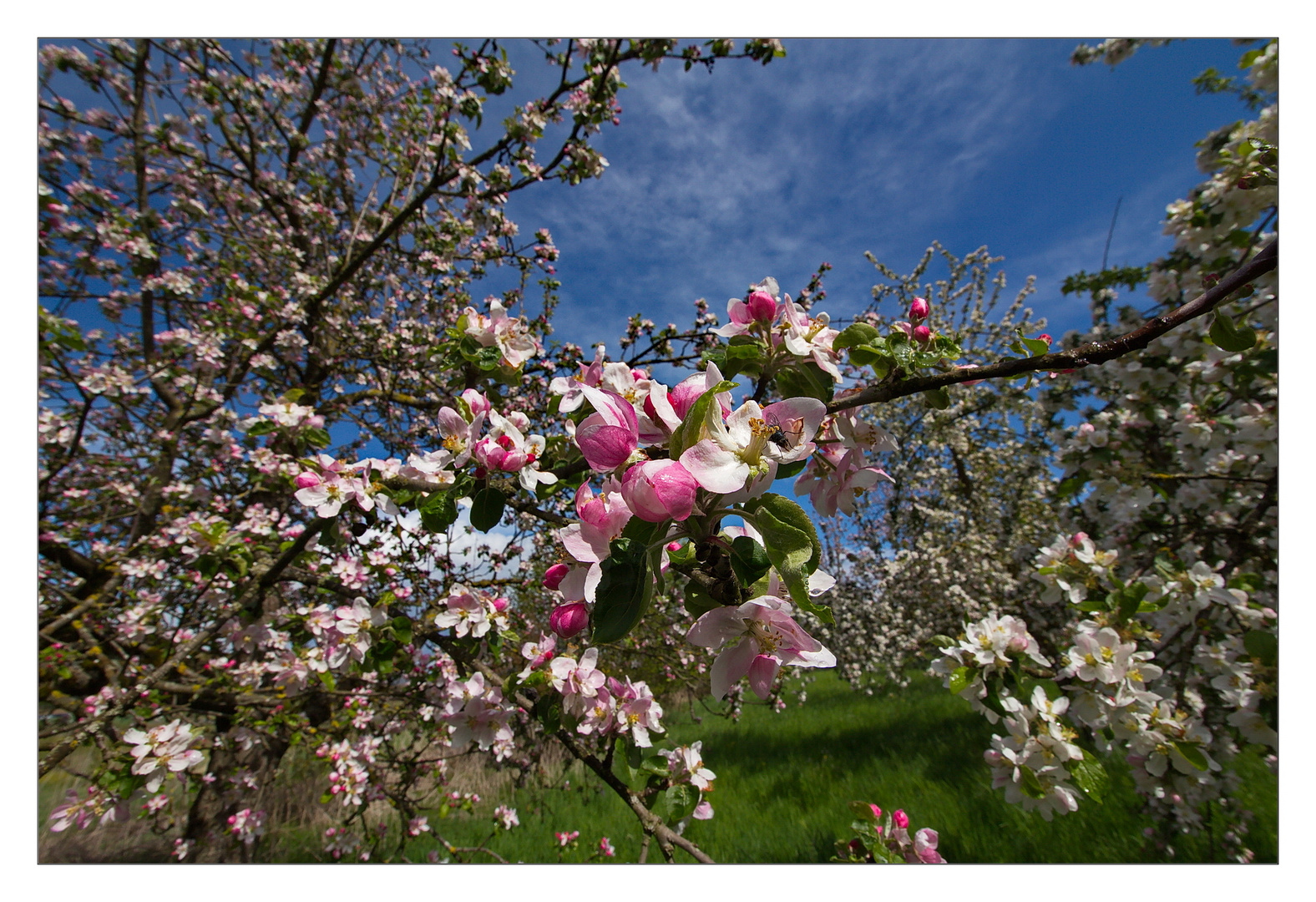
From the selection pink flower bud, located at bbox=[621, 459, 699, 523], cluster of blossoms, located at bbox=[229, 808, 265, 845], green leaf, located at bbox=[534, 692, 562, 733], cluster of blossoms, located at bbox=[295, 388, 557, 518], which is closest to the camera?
pink flower bud, located at bbox=[621, 459, 699, 523]

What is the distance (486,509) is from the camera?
107 cm

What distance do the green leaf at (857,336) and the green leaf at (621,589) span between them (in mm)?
583

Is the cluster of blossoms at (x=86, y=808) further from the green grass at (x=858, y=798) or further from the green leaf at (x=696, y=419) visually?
the green grass at (x=858, y=798)

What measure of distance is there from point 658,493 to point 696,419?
108 mm

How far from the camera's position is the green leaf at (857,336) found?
909 mm

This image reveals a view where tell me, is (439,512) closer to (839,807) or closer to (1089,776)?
Answer: (1089,776)

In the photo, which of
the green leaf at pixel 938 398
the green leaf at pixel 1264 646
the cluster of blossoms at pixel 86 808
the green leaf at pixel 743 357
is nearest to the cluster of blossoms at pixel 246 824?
the cluster of blossoms at pixel 86 808

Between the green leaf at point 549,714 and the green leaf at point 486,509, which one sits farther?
the green leaf at point 549,714

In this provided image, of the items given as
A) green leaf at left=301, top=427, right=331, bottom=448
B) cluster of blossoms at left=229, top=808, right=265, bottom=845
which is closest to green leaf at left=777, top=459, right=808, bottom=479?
green leaf at left=301, top=427, right=331, bottom=448

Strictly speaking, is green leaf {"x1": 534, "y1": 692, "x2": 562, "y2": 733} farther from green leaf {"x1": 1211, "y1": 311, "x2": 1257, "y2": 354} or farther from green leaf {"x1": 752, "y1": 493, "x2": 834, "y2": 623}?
green leaf {"x1": 1211, "y1": 311, "x2": 1257, "y2": 354}

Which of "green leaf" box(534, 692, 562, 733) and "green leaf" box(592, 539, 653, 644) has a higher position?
"green leaf" box(592, 539, 653, 644)

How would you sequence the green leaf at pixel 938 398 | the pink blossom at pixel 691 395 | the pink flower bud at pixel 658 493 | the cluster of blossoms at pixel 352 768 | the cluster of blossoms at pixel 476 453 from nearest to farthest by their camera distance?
the pink flower bud at pixel 658 493
the pink blossom at pixel 691 395
the green leaf at pixel 938 398
the cluster of blossoms at pixel 476 453
the cluster of blossoms at pixel 352 768

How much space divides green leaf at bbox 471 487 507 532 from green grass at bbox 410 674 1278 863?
10.9 ft

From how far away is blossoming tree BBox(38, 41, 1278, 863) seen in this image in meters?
0.70
